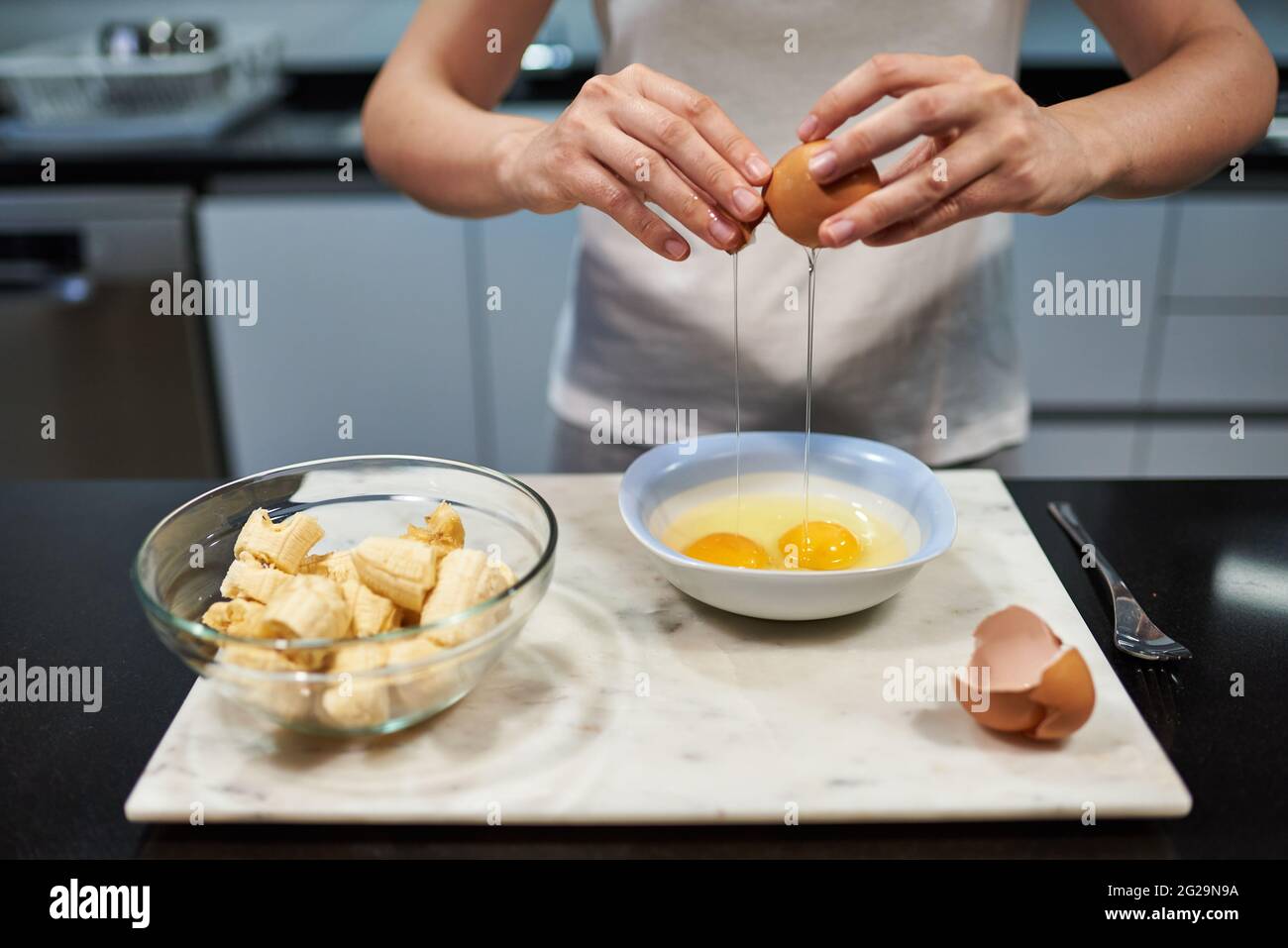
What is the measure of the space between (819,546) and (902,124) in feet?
1.22

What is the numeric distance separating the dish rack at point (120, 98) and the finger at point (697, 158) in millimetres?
1622

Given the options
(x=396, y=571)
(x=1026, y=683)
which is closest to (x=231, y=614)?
(x=396, y=571)

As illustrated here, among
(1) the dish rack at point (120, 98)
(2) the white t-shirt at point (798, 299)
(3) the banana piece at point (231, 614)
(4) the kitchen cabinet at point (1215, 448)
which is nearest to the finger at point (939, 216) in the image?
(2) the white t-shirt at point (798, 299)

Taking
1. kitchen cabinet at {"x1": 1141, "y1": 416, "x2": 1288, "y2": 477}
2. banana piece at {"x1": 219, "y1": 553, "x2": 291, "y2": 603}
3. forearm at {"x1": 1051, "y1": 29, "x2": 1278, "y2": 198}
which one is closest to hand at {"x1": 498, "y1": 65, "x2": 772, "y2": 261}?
forearm at {"x1": 1051, "y1": 29, "x2": 1278, "y2": 198}

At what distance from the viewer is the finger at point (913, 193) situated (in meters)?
0.86

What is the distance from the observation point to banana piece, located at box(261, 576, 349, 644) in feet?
2.43

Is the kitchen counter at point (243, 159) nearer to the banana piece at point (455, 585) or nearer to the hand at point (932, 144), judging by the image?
the hand at point (932, 144)

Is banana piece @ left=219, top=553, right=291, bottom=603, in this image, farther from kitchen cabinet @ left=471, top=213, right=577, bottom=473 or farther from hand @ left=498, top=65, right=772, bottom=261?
kitchen cabinet @ left=471, top=213, right=577, bottom=473

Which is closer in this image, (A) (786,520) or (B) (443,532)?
(B) (443,532)

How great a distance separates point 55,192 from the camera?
2.20m

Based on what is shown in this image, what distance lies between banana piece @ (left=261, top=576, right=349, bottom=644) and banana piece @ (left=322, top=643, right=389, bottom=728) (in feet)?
0.08

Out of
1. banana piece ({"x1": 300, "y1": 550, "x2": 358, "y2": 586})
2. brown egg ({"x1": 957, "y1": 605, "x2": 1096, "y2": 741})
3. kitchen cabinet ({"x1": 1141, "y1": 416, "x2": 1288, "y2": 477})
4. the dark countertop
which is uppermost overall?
banana piece ({"x1": 300, "y1": 550, "x2": 358, "y2": 586})

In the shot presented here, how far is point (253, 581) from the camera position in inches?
32.9

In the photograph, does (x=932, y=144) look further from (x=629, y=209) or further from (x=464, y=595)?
(x=464, y=595)
